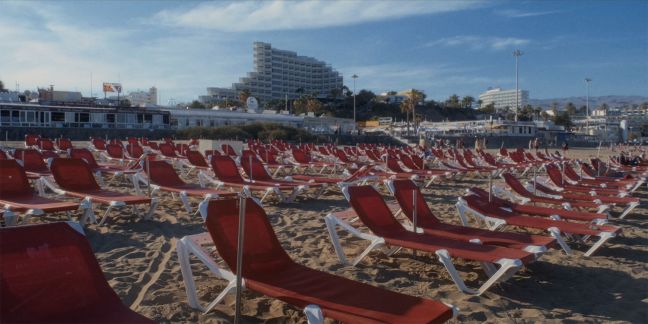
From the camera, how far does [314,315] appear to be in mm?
2574

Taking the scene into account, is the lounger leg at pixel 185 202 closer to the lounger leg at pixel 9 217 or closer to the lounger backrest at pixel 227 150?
the lounger leg at pixel 9 217

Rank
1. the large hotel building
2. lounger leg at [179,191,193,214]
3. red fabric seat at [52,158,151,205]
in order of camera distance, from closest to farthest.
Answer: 1. red fabric seat at [52,158,151,205]
2. lounger leg at [179,191,193,214]
3. the large hotel building

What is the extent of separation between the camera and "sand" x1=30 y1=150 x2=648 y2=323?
10.9ft

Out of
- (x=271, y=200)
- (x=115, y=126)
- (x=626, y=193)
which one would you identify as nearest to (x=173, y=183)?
(x=271, y=200)

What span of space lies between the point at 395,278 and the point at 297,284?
1.27m

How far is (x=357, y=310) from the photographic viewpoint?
2.64 meters

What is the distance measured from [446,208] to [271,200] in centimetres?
268

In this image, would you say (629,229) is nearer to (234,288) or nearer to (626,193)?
(626,193)

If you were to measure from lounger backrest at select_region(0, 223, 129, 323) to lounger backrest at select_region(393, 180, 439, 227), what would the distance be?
3.01 m

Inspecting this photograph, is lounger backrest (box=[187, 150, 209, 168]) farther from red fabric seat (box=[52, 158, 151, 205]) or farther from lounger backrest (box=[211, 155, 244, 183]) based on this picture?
red fabric seat (box=[52, 158, 151, 205])

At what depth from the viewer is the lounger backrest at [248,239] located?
3.26 m

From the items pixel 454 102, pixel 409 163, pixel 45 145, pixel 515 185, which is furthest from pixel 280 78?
pixel 515 185

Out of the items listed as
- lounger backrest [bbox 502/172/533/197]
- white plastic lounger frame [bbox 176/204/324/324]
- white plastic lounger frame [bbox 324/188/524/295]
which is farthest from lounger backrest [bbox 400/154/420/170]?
white plastic lounger frame [bbox 176/204/324/324]

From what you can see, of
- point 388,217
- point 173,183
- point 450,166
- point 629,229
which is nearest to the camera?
point 388,217
